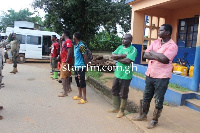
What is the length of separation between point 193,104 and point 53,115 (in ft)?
10.7

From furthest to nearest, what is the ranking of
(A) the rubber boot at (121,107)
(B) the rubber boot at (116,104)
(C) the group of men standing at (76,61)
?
1. (C) the group of men standing at (76,61)
2. (B) the rubber boot at (116,104)
3. (A) the rubber boot at (121,107)

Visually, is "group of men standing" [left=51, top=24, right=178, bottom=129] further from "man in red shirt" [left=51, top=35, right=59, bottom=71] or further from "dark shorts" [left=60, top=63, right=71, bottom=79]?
"man in red shirt" [left=51, top=35, right=59, bottom=71]

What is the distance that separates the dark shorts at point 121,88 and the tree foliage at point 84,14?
27.5ft

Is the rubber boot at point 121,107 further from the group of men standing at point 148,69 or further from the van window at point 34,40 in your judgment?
the van window at point 34,40

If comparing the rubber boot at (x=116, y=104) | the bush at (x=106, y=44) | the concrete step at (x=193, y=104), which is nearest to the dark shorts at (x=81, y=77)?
the rubber boot at (x=116, y=104)

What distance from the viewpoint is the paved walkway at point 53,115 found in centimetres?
321

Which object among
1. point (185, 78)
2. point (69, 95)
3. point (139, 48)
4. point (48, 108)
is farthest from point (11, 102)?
point (139, 48)

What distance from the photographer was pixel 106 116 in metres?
3.88

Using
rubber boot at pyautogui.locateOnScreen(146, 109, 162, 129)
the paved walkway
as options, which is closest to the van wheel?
the paved walkway

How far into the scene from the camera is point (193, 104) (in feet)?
14.4

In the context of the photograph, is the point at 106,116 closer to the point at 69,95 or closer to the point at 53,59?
the point at 69,95

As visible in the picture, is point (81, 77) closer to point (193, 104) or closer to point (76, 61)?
point (76, 61)

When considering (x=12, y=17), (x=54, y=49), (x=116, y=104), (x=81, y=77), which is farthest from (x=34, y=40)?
(x=12, y=17)

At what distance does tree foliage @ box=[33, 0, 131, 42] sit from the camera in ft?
38.2
